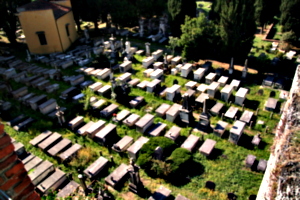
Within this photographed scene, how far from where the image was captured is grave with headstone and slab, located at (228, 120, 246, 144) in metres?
13.8

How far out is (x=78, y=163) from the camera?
13039 mm

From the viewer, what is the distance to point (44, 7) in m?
26.3

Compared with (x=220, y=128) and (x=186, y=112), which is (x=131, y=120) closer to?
(x=186, y=112)

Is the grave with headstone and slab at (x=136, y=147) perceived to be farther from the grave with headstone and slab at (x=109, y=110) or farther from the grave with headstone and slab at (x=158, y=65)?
the grave with headstone and slab at (x=158, y=65)

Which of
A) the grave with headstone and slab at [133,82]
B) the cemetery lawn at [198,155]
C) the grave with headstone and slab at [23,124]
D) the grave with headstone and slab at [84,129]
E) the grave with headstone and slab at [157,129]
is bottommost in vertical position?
the cemetery lawn at [198,155]

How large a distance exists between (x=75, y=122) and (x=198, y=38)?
43.1 ft

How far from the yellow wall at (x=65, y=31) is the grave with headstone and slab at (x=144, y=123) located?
17.2m

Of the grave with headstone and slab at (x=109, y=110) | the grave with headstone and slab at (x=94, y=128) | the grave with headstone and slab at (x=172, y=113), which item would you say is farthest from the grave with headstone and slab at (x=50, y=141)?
the grave with headstone and slab at (x=172, y=113)

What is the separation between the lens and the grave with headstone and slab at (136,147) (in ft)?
43.2

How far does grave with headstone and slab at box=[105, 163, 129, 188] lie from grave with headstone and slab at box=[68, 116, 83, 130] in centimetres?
487

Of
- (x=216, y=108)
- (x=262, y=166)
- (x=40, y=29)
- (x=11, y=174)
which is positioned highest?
(x=11, y=174)

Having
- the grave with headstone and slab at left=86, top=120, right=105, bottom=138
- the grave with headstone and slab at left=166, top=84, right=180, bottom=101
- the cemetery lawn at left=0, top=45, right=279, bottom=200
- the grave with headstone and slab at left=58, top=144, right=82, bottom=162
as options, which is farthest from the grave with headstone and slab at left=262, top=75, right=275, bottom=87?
the grave with headstone and slab at left=58, top=144, right=82, bottom=162

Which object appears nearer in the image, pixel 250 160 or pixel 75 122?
pixel 250 160

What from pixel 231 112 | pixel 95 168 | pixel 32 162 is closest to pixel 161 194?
pixel 95 168
